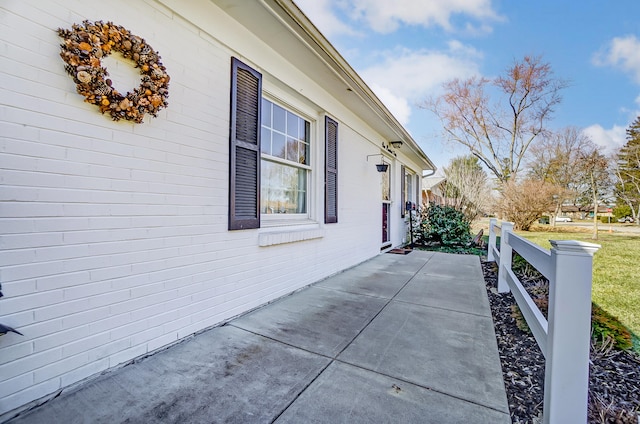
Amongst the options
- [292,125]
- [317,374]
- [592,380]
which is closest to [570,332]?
[592,380]

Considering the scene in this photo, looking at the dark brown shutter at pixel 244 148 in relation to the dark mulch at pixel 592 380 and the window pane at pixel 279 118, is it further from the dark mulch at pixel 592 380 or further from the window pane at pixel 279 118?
the dark mulch at pixel 592 380

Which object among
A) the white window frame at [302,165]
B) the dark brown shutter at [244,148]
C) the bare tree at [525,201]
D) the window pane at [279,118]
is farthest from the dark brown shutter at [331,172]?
the bare tree at [525,201]

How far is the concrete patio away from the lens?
5.17 feet

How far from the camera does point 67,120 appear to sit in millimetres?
1726

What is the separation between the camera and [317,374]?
6.40 feet

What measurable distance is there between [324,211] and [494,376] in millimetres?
2976

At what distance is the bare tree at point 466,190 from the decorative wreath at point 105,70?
35.9ft

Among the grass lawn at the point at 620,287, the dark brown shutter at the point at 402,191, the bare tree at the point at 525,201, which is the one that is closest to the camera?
the grass lawn at the point at 620,287

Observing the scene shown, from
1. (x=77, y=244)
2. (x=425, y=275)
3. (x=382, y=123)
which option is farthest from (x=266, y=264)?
(x=382, y=123)

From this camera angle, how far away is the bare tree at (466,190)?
1196 centimetres

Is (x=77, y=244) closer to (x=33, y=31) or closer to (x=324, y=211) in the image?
(x=33, y=31)

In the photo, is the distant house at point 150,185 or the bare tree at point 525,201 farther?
the bare tree at point 525,201

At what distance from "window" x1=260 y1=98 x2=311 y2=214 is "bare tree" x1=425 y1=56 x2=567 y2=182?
16358 millimetres

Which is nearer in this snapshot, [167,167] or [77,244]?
[77,244]
